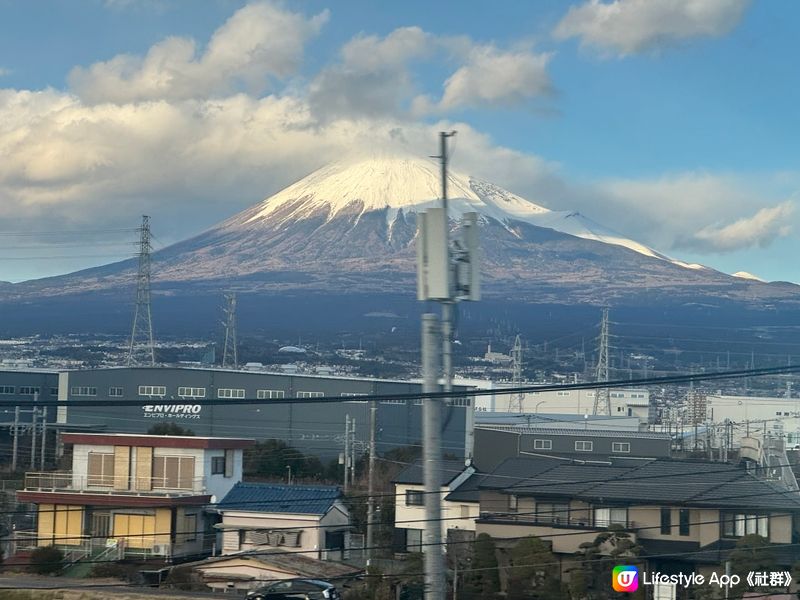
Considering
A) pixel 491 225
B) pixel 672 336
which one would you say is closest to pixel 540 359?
pixel 672 336

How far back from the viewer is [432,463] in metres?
6.79

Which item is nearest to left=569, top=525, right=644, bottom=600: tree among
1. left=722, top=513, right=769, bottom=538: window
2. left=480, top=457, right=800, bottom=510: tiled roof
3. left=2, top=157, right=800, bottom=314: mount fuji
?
left=480, top=457, right=800, bottom=510: tiled roof

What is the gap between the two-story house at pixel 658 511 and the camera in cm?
1442

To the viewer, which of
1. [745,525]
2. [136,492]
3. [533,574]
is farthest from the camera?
[136,492]

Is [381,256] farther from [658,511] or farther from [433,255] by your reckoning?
[433,255]

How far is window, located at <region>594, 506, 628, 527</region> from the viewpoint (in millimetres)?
15367

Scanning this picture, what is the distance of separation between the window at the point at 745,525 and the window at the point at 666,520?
716 mm

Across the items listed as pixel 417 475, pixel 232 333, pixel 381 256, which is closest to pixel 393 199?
pixel 381 256

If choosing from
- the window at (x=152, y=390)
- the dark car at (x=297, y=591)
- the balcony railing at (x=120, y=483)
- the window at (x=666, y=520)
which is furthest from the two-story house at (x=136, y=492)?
the window at (x=152, y=390)

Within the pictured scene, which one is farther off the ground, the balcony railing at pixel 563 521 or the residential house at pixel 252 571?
the balcony railing at pixel 563 521

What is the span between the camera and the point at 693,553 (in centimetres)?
1420

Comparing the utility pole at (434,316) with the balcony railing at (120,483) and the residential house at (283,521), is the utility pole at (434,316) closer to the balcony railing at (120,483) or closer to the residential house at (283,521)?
the residential house at (283,521)

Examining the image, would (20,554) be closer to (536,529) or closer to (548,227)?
(536,529)

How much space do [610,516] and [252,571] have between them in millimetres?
5089
